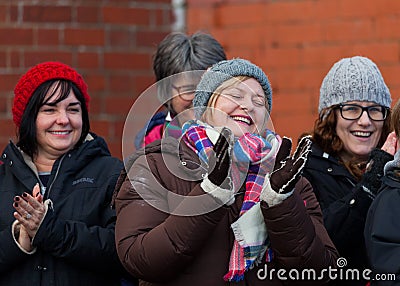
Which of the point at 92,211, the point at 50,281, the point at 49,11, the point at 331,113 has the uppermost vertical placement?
the point at 49,11

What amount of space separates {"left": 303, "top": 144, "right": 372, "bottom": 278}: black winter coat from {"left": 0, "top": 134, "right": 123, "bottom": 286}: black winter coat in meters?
0.91

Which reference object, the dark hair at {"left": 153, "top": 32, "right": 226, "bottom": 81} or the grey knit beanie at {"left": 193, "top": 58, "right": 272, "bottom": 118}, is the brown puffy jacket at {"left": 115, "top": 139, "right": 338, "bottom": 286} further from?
the dark hair at {"left": 153, "top": 32, "right": 226, "bottom": 81}

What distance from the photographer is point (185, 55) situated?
4.36 meters

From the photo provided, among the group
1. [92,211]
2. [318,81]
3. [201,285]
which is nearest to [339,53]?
[318,81]

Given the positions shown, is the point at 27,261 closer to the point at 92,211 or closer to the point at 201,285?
the point at 92,211

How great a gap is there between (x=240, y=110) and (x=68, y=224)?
0.92 meters

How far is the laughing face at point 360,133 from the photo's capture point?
4086mm

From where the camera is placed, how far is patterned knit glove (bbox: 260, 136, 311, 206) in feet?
10.0

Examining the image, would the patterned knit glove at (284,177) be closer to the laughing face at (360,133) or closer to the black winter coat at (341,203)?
the black winter coat at (341,203)

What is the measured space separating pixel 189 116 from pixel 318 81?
2100 mm

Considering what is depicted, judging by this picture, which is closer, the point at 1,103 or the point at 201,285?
the point at 201,285

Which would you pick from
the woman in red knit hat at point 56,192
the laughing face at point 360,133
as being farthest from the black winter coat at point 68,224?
the laughing face at point 360,133

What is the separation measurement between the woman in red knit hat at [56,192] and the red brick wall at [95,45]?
1640 mm

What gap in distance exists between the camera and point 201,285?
3168mm
